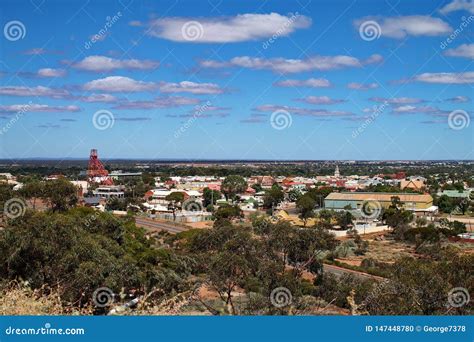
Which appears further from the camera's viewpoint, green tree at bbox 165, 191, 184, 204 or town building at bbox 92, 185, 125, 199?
town building at bbox 92, 185, 125, 199

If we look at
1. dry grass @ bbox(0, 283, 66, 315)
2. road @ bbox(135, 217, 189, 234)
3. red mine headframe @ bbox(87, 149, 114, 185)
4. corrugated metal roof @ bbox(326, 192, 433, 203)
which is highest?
red mine headframe @ bbox(87, 149, 114, 185)

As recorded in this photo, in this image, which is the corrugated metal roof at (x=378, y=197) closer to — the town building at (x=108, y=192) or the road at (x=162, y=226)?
the road at (x=162, y=226)

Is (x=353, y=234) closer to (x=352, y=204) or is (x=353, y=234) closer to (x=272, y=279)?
(x=352, y=204)

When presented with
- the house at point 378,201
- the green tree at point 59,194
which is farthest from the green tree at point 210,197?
the green tree at point 59,194

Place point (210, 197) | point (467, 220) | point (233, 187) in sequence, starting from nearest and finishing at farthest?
1. point (467, 220)
2. point (210, 197)
3. point (233, 187)

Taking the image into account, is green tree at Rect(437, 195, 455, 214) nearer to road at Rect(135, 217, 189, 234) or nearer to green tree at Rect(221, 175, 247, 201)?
green tree at Rect(221, 175, 247, 201)

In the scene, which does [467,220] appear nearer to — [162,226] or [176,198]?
[162,226]

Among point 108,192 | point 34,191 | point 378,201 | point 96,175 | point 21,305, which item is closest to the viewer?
point 21,305

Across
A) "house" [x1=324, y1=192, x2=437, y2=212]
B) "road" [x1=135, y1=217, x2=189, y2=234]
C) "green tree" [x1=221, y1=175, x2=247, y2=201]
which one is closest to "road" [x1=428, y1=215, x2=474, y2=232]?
"house" [x1=324, y1=192, x2=437, y2=212]

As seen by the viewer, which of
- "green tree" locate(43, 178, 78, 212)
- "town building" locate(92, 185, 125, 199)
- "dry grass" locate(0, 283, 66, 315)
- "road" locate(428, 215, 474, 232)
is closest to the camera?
"dry grass" locate(0, 283, 66, 315)

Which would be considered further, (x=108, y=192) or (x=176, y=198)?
(x=108, y=192)

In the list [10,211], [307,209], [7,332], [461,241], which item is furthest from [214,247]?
[307,209]

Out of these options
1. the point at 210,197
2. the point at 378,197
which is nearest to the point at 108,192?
the point at 210,197
